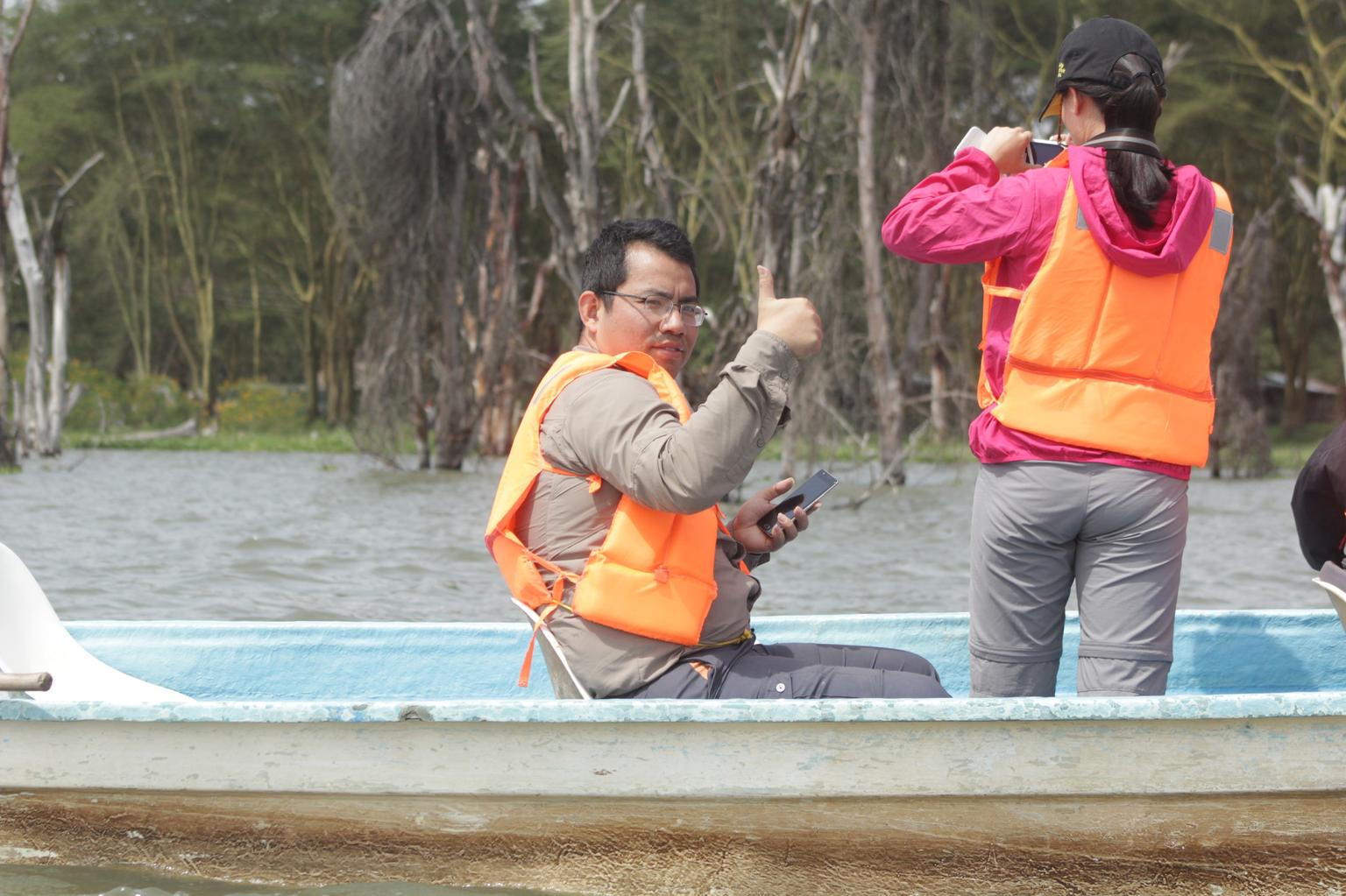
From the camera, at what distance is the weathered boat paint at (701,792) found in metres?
3.35

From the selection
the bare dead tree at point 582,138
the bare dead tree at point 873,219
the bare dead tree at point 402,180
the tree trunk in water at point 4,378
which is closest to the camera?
the bare dead tree at point 873,219

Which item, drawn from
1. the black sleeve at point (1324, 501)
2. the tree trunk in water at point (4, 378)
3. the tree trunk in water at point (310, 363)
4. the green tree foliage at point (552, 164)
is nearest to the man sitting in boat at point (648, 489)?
the black sleeve at point (1324, 501)

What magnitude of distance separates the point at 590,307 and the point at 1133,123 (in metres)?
1.18

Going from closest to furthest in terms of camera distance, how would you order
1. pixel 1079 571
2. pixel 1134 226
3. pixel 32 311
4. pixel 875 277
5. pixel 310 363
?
pixel 1134 226 → pixel 1079 571 → pixel 875 277 → pixel 32 311 → pixel 310 363

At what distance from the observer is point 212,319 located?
1352 inches

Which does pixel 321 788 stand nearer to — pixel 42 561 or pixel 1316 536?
pixel 1316 536

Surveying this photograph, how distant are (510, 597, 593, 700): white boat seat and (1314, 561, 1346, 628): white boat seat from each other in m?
1.65

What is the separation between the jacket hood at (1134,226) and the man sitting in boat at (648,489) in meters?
0.61

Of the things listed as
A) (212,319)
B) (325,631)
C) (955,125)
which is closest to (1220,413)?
(955,125)

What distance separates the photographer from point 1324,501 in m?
3.71

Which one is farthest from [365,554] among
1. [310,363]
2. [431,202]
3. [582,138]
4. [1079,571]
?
[310,363]

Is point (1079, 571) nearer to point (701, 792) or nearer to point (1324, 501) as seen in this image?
point (1324, 501)

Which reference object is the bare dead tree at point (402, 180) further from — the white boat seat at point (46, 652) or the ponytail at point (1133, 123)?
the ponytail at point (1133, 123)

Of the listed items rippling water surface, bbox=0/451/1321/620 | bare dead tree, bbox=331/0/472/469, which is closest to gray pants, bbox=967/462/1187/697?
rippling water surface, bbox=0/451/1321/620
